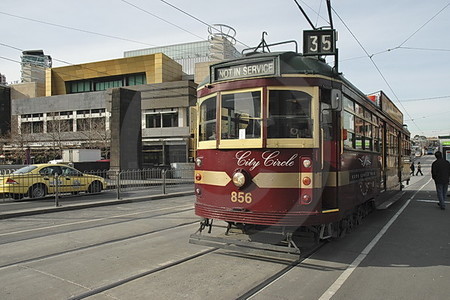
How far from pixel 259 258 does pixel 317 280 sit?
1244 millimetres

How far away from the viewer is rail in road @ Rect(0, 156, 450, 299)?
4465mm

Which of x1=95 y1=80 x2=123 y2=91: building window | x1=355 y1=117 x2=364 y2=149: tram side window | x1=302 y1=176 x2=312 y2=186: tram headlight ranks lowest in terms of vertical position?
x1=302 y1=176 x2=312 y2=186: tram headlight

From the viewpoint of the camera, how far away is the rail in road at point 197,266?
446 cm

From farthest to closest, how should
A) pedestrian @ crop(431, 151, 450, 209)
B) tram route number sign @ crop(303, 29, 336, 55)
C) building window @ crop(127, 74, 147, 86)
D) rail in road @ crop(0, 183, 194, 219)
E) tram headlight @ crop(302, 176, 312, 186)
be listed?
1. building window @ crop(127, 74, 147, 86)
2. pedestrian @ crop(431, 151, 450, 209)
3. rail in road @ crop(0, 183, 194, 219)
4. tram route number sign @ crop(303, 29, 336, 55)
5. tram headlight @ crop(302, 176, 312, 186)

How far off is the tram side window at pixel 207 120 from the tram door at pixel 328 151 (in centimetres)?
182

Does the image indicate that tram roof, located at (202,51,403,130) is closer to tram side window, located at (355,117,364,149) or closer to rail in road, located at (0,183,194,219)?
tram side window, located at (355,117,364,149)

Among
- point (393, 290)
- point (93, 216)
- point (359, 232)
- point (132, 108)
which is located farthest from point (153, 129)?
point (393, 290)

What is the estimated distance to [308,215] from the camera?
209 inches

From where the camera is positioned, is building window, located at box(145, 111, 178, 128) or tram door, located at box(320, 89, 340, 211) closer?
tram door, located at box(320, 89, 340, 211)

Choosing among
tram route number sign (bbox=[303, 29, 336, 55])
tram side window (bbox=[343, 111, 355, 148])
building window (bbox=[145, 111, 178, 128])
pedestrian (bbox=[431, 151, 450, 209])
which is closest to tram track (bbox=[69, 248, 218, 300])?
tram side window (bbox=[343, 111, 355, 148])

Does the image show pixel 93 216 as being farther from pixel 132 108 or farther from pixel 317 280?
pixel 132 108

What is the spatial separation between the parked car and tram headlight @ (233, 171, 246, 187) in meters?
8.87

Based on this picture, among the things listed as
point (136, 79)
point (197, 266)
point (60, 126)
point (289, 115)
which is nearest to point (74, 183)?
point (197, 266)

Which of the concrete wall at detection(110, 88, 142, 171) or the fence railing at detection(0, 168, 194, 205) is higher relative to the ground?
the concrete wall at detection(110, 88, 142, 171)
